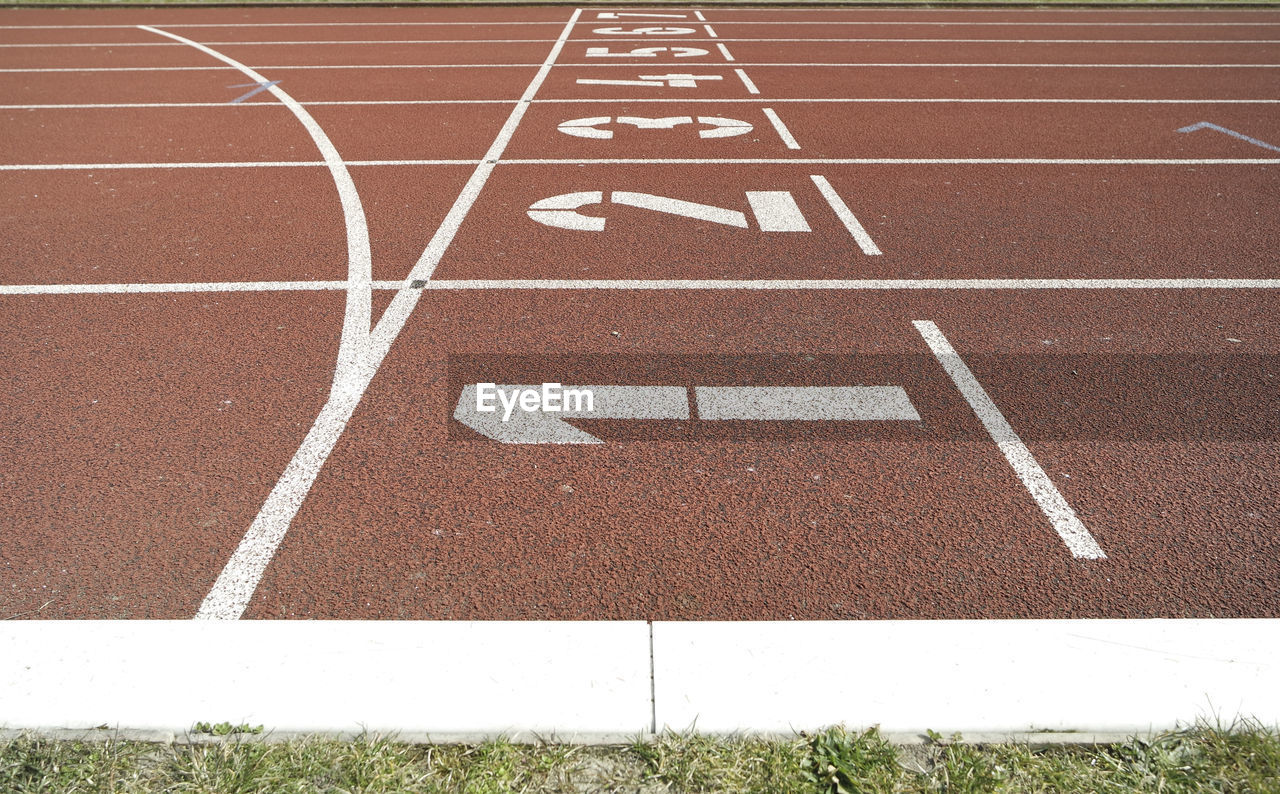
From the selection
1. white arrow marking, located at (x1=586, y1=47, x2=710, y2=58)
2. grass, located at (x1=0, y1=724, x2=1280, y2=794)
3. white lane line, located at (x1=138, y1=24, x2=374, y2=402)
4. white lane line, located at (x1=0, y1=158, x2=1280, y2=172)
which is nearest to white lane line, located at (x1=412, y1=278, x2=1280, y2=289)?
white lane line, located at (x1=138, y1=24, x2=374, y2=402)

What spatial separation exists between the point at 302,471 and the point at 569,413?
1150 mm

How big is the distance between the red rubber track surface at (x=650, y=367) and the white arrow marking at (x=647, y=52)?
4.63m

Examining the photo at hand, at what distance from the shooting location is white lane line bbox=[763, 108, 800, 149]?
898cm

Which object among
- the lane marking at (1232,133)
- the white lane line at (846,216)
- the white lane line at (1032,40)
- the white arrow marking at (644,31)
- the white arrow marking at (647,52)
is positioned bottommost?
the white lane line at (846,216)

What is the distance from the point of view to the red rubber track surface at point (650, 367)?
10.8ft

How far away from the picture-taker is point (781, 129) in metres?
9.59

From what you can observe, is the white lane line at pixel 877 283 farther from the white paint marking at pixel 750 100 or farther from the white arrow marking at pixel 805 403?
the white paint marking at pixel 750 100

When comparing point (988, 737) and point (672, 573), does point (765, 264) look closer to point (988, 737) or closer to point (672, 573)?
point (672, 573)

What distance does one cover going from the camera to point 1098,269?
19.4ft

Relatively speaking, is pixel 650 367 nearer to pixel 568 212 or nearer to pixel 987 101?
pixel 568 212

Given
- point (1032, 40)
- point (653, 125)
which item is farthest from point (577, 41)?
point (1032, 40)

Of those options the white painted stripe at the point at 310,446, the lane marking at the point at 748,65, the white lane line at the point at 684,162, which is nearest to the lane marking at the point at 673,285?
the white painted stripe at the point at 310,446

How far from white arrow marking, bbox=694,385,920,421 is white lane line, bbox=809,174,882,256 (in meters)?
1.98

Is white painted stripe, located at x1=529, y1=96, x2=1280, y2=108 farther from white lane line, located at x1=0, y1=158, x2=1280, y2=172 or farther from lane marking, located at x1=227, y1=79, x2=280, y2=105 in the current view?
white lane line, located at x1=0, y1=158, x2=1280, y2=172
